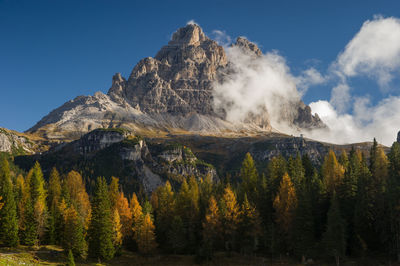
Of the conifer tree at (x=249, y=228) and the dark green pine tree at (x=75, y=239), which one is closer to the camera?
the dark green pine tree at (x=75, y=239)

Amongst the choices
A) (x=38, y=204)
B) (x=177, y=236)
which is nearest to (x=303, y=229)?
(x=177, y=236)

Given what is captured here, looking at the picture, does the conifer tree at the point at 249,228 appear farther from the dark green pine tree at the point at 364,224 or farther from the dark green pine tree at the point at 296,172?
the dark green pine tree at the point at 364,224

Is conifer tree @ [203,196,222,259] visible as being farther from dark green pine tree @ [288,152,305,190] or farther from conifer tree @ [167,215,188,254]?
dark green pine tree @ [288,152,305,190]

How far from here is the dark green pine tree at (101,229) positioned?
7662 cm

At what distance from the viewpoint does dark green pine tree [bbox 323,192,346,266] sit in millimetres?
68500

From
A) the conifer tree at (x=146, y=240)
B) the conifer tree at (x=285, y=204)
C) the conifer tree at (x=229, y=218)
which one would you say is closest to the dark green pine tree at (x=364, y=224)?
the conifer tree at (x=285, y=204)

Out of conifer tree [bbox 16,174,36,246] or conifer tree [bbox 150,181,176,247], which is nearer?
conifer tree [bbox 16,174,36,246]

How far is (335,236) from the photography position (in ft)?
227

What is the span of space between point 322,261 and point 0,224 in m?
65.1

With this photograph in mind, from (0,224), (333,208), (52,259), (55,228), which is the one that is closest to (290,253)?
(333,208)

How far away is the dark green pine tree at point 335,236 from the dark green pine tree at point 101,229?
44267 millimetres

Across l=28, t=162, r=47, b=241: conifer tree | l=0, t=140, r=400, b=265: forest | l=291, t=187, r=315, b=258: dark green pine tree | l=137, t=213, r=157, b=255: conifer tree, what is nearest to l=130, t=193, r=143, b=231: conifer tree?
l=0, t=140, r=400, b=265: forest

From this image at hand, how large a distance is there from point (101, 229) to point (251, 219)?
33.0 metres

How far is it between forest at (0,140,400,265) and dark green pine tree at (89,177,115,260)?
210 mm
